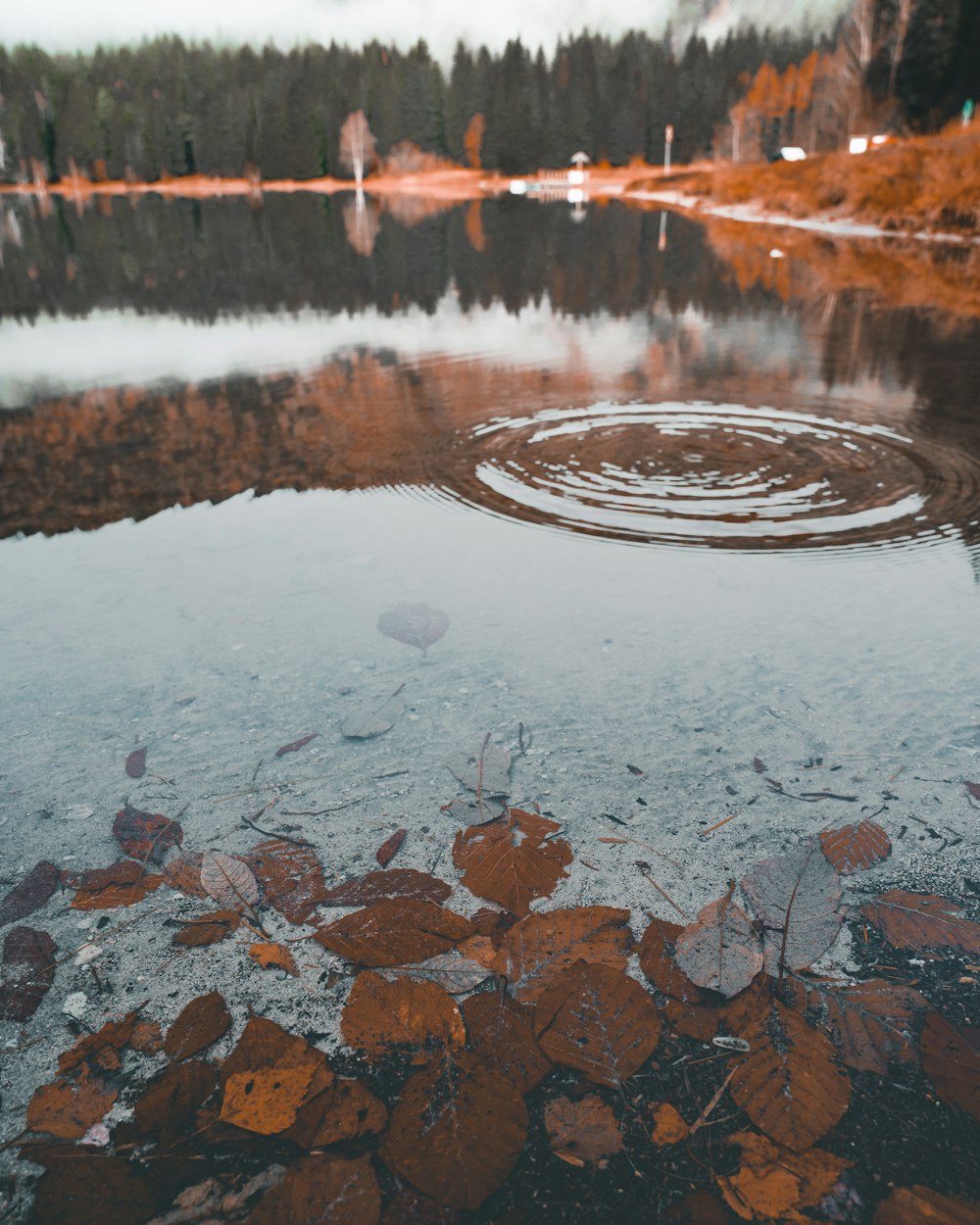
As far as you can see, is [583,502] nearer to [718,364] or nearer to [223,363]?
[718,364]

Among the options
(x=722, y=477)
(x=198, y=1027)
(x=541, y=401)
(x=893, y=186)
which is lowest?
(x=198, y=1027)

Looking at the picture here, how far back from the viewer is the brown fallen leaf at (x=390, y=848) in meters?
2.58

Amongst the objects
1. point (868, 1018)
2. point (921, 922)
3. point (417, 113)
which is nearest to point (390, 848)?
point (868, 1018)

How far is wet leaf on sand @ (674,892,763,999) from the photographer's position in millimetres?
2141

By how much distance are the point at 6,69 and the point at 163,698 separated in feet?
449

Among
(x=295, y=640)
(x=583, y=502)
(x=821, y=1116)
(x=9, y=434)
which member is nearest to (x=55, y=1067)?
(x=821, y=1116)

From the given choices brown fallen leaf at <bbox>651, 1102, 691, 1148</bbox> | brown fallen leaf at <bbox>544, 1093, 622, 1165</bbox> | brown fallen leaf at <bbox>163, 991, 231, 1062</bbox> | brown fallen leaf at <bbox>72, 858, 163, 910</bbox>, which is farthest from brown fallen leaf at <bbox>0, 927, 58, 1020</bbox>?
brown fallen leaf at <bbox>651, 1102, 691, 1148</bbox>

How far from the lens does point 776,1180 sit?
1.71 meters

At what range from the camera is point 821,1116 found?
5.94ft

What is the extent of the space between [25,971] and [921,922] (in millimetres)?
2431

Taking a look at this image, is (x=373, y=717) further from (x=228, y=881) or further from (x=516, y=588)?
(x=516, y=588)

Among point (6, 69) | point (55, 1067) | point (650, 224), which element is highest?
point (6, 69)

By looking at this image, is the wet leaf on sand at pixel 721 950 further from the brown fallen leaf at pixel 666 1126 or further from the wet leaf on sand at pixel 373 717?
the wet leaf on sand at pixel 373 717

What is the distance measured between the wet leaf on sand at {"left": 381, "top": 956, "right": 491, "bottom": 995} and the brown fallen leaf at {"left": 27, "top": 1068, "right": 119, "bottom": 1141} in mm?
698
